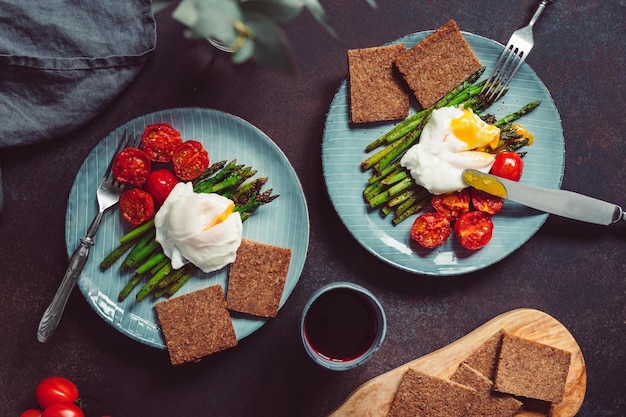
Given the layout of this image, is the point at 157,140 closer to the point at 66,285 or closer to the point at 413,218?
the point at 66,285

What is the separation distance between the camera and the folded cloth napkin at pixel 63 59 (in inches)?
109

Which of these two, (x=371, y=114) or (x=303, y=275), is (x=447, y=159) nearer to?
(x=371, y=114)

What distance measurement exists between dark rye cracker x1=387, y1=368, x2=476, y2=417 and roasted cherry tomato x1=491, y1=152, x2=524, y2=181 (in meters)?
0.98

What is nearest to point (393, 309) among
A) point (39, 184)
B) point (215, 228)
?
point (215, 228)

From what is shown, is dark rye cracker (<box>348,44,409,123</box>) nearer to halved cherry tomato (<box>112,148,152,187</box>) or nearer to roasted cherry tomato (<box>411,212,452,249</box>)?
roasted cherry tomato (<box>411,212,452,249</box>)

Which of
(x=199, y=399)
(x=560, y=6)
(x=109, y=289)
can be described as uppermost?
(x=560, y=6)

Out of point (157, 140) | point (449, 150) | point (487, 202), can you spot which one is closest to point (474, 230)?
point (487, 202)

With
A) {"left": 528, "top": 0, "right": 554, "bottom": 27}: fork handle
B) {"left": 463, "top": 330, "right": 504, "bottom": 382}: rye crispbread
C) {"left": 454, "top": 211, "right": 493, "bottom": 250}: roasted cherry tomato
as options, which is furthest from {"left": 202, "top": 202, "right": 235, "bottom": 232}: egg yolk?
{"left": 528, "top": 0, "right": 554, "bottom": 27}: fork handle

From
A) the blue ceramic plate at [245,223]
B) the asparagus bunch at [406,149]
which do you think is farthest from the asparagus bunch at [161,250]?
the asparagus bunch at [406,149]

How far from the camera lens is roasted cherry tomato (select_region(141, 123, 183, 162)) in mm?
2789

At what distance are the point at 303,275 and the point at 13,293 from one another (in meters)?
1.41

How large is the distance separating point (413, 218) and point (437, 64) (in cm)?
72

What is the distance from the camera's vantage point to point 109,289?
2861 mm

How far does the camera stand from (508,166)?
2830 millimetres
